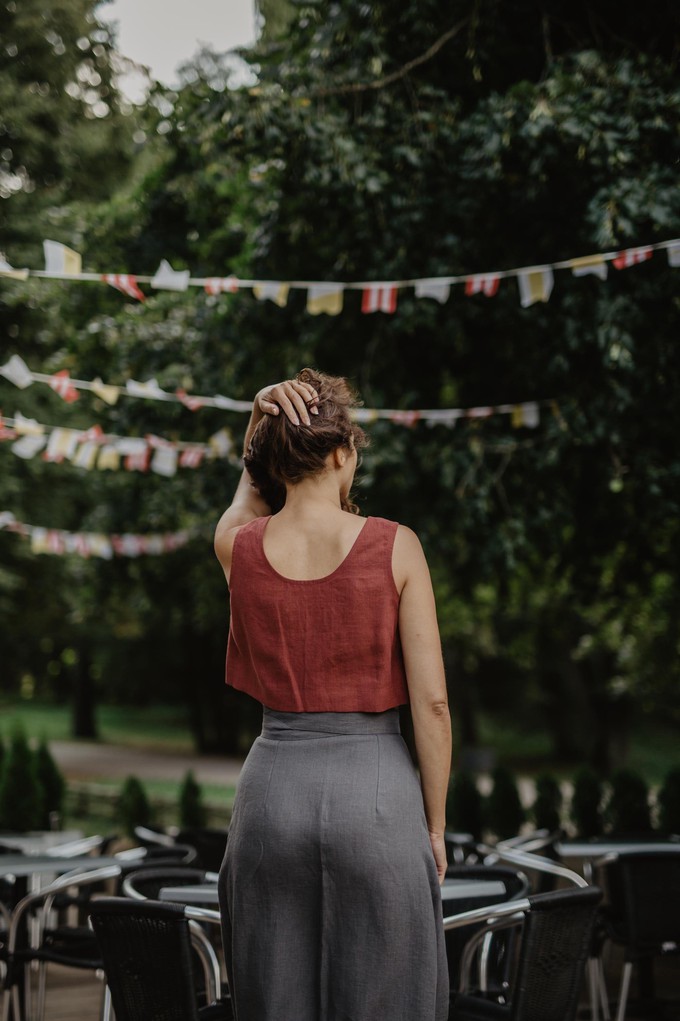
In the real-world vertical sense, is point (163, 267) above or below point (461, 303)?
below

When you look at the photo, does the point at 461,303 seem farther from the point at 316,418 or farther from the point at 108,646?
the point at 108,646

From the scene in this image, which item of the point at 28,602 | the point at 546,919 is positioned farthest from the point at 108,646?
the point at 546,919

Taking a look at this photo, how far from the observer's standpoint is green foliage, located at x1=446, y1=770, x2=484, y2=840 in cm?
743

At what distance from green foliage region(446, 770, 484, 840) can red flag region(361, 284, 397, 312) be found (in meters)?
3.99

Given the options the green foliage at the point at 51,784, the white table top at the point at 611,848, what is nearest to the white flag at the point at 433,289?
the white table top at the point at 611,848

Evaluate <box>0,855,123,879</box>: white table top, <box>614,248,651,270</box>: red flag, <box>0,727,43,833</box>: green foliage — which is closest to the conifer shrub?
<box>0,727,43,833</box>: green foliage

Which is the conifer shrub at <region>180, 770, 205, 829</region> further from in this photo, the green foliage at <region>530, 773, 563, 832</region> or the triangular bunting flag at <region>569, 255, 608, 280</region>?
the triangular bunting flag at <region>569, 255, 608, 280</region>

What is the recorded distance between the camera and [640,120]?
190 inches

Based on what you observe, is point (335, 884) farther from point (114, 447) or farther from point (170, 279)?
point (114, 447)

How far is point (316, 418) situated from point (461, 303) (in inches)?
163

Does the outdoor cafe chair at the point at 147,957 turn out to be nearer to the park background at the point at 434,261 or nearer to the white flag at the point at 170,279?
the park background at the point at 434,261

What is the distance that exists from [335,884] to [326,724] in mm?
Answer: 300

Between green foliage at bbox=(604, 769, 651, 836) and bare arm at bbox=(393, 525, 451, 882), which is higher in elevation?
bare arm at bbox=(393, 525, 451, 882)

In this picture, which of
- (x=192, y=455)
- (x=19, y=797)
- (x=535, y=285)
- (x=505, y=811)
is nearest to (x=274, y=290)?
(x=535, y=285)
